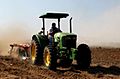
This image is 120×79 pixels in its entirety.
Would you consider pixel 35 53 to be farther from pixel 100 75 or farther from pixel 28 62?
pixel 100 75

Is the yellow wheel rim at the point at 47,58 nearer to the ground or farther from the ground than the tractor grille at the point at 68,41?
nearer to the ground

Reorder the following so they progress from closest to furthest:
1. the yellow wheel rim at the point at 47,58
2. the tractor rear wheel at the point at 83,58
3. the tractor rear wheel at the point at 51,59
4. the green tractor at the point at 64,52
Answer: the tractor rear wheel at the point at 51,59, the green tractor at the point at 64,52, the yellow wheel rim at the point at 47,58, the tractor rear wheel at the point at 83,58

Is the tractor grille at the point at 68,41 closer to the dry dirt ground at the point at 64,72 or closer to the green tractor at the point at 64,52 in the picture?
the green tractor at the point at 64,52

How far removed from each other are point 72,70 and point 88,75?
4.65 ft

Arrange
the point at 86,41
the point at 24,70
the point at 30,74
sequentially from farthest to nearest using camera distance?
the point at 86,41, the point at 24,70, the point at 30,74

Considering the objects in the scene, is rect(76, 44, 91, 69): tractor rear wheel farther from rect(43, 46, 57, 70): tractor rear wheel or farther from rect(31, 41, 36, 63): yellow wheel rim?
rect(31, 41, 36, 63): yellow wheel rim

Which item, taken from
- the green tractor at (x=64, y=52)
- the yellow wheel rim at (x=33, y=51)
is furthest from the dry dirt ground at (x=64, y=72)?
the yellow wheel rim at (x=33, y=51)

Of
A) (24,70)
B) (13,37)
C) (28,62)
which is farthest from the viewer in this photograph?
(13,37)

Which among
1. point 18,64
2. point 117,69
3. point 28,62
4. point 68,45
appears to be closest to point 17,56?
point 28,62

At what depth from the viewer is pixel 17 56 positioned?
66.0 feet

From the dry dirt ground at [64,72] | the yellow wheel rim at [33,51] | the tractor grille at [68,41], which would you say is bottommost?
the dry dirt ground at [64,72]

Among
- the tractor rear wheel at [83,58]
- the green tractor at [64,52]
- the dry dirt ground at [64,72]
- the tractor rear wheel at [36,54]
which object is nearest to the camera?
the dry dirt ground at [64,72]

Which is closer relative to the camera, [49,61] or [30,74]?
[30,74]

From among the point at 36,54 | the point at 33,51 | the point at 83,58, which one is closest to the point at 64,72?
the point at 83,58
